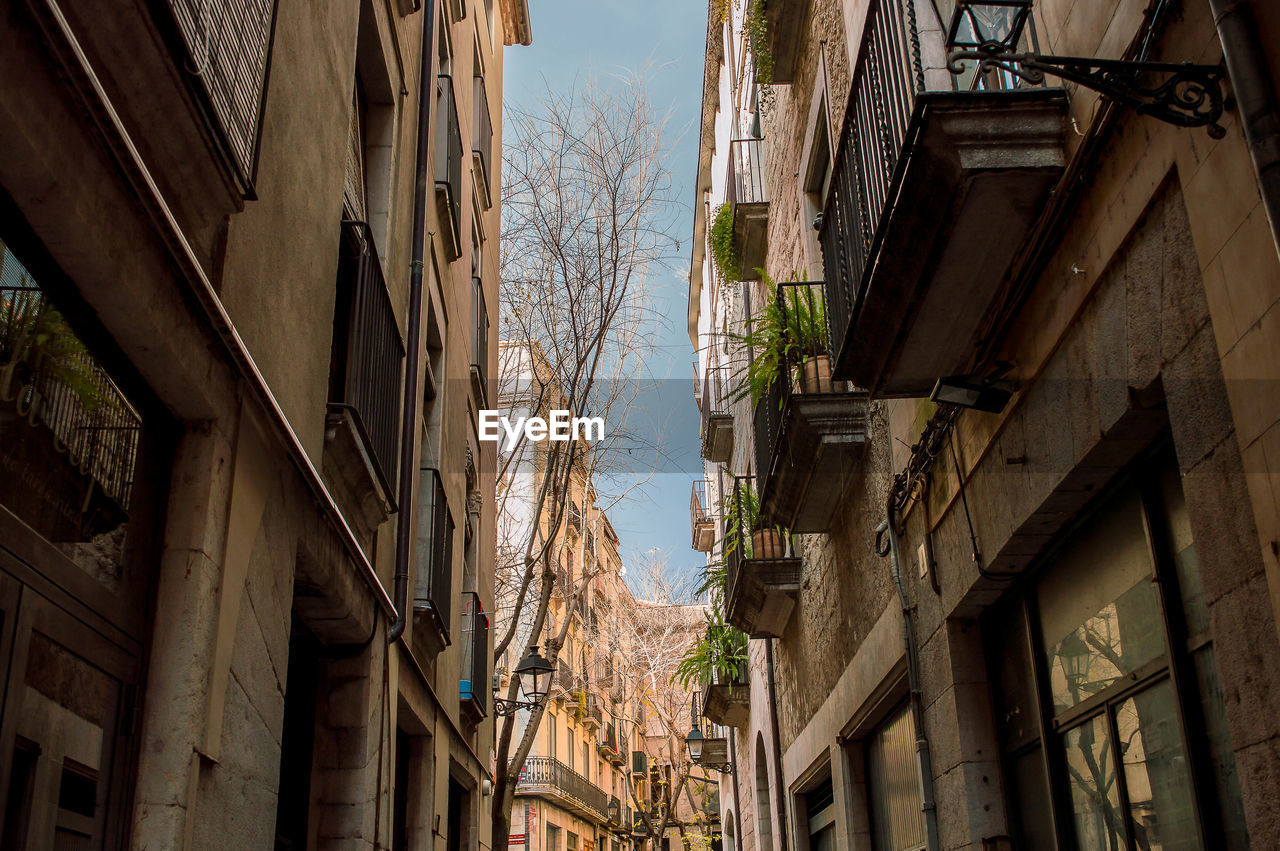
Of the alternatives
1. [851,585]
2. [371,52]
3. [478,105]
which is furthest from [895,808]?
[478,105]

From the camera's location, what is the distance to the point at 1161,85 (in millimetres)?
3047

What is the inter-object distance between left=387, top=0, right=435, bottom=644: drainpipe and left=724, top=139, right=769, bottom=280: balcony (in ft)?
14.4

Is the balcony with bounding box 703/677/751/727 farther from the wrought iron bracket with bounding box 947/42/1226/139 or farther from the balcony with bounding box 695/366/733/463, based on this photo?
the wrought iron bracket with bounding box 947/42/1226/139

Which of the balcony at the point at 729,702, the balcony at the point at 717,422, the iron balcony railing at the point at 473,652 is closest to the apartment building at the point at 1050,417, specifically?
the iron balcony railing at the point at 473,652

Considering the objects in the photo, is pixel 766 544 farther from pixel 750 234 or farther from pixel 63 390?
pixel 63 390

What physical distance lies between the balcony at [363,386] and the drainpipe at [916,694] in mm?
3003

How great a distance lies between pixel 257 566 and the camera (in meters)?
3.94

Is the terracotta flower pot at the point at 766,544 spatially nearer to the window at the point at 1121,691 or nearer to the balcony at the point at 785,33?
the balcony at the point at 785,33

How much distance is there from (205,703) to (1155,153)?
3.37m

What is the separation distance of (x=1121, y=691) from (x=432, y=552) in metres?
5.34

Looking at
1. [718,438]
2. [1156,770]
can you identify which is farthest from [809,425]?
[718,438]

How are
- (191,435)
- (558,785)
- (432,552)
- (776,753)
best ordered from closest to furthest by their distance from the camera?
(191,435) → (432,552) → (776,753) → (558,785)

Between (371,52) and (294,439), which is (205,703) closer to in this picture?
(294,439)

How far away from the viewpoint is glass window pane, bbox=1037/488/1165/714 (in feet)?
12.9
